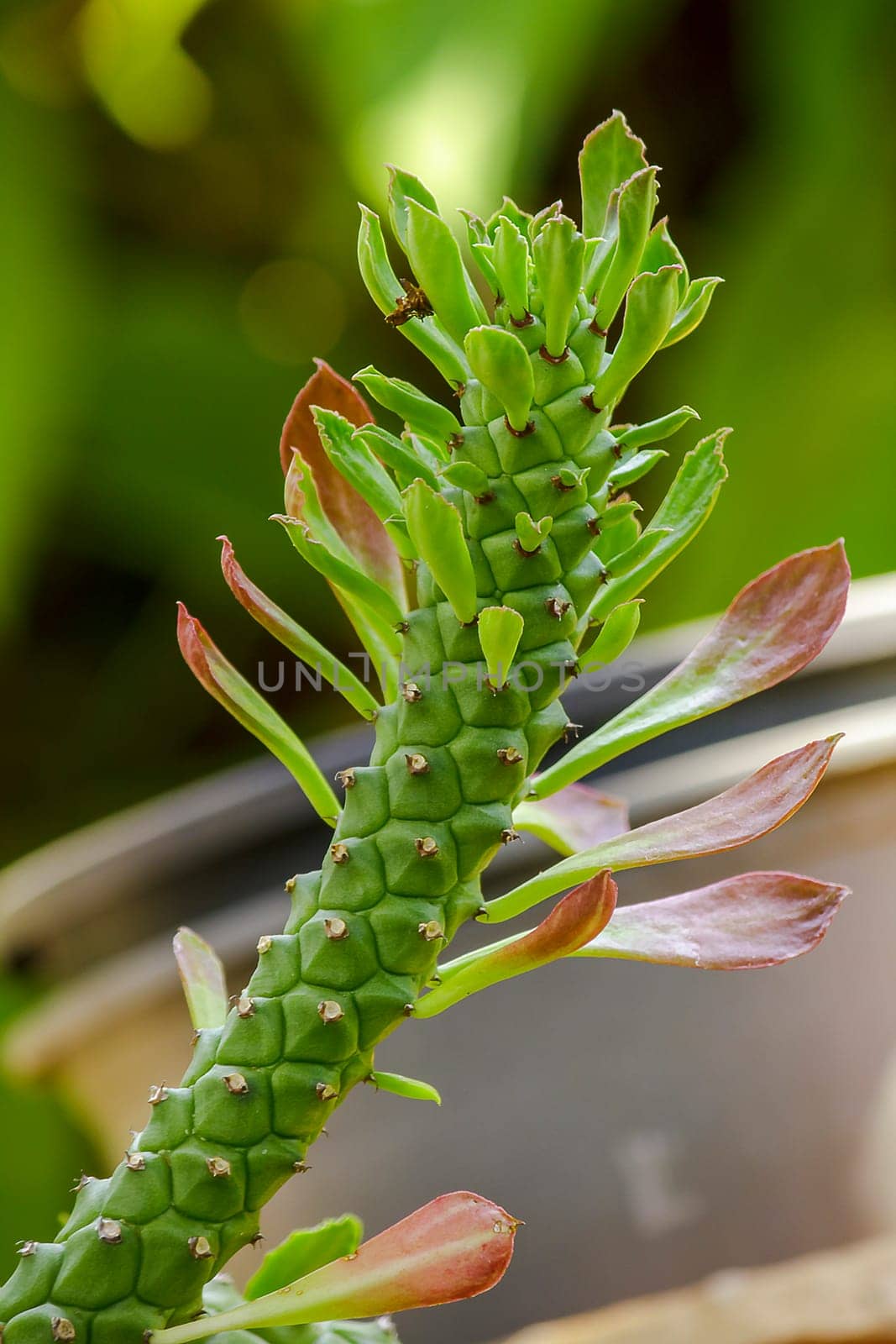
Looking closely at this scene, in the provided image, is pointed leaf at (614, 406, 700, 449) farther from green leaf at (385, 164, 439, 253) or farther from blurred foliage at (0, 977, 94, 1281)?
blurred foliage at (0, 977, 94, 1281)

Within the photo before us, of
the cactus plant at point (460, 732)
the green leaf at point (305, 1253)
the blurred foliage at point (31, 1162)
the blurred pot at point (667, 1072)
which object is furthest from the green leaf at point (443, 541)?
the blurred foliage at point (31, 1162)

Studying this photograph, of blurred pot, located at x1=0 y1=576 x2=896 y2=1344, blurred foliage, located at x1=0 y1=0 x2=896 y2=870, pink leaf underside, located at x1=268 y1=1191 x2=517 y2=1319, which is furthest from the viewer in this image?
blurred foliage, located at x1=0 y1=0 x2=896 y2=870

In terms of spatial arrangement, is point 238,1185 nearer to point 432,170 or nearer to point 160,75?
point 432,170

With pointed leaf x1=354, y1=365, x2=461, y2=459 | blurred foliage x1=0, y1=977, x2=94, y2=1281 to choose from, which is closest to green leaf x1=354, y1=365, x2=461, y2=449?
pointed leaf x1=354, y1=365, x2=461, y2=459

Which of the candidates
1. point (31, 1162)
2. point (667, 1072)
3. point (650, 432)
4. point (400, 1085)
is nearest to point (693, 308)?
point (650, 432)

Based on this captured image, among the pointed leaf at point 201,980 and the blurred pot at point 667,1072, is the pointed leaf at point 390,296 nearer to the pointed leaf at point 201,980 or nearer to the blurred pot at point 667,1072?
the pointed leaf at point 201,980

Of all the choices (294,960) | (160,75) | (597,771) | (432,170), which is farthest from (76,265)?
(294,960)

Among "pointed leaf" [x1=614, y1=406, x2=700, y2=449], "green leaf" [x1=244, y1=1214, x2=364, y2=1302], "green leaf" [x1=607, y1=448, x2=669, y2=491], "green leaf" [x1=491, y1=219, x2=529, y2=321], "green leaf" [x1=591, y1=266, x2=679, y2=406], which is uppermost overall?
"green leaf" [x1=491, y1=219, x2=529, y2=321]

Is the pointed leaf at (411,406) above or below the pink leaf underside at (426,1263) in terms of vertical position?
above
